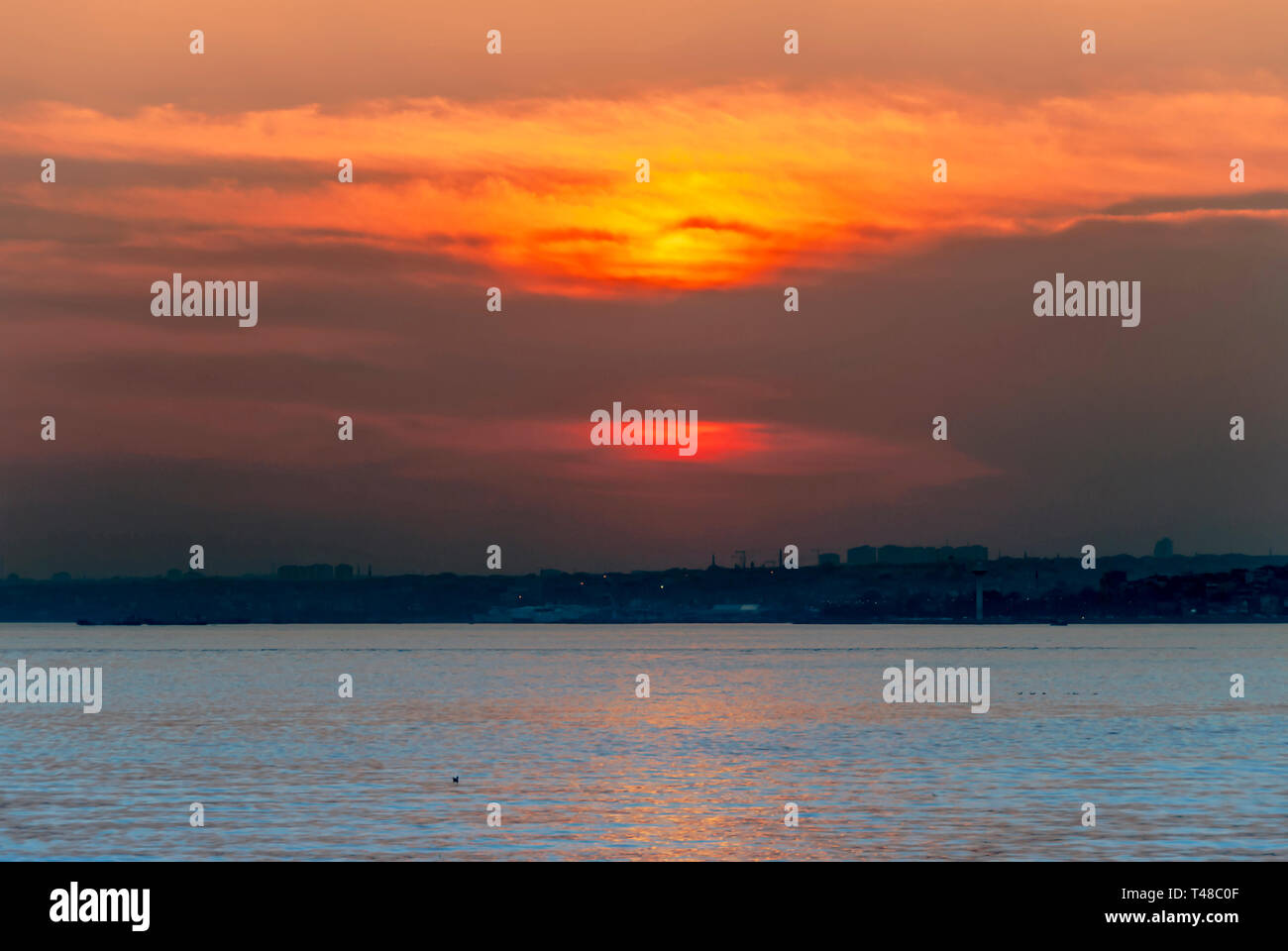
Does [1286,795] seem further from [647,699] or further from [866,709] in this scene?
[647,699]

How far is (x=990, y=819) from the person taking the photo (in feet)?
169

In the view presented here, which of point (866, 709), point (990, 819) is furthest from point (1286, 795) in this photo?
point (866, 709)

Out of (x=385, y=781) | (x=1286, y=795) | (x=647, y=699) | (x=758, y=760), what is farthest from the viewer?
(x=647, y=699)

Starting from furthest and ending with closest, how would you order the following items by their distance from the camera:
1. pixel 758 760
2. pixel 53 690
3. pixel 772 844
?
pixel 53 690, pixel 758 760, pixel 772 844
